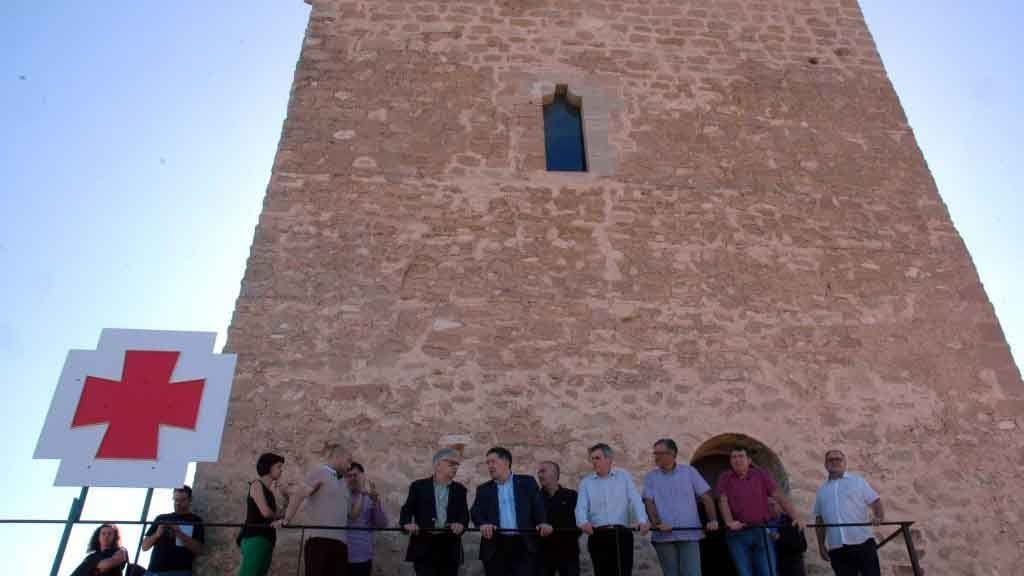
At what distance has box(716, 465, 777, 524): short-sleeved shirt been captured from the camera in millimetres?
6172

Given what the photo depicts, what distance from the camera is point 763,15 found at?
10141 millimetres

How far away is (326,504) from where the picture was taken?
5.73 metres

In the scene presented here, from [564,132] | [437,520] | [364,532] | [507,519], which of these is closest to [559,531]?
[507,519]

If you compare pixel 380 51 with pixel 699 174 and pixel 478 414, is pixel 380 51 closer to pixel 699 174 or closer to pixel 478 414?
pixel 699 174

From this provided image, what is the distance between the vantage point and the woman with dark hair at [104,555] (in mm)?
5734

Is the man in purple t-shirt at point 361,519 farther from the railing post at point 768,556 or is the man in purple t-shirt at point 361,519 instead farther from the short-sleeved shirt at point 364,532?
the railing post at point 768,556

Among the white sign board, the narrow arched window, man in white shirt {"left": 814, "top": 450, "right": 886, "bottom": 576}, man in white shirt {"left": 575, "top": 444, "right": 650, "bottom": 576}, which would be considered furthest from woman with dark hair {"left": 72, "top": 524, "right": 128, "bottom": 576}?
the narrow arched window

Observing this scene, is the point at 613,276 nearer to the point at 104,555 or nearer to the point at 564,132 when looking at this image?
the point at 564,132

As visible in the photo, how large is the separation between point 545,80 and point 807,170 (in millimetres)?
2799

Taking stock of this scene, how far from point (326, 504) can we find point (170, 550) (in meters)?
1.30

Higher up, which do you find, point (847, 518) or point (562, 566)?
point (847, 518)

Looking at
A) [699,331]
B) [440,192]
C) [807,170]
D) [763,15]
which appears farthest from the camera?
[763,15]

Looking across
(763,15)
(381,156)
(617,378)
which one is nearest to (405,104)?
(381,156)

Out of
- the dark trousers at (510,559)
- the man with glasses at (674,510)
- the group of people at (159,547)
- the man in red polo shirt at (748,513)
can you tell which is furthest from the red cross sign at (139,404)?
the man in red polo shirt at (748,513)
